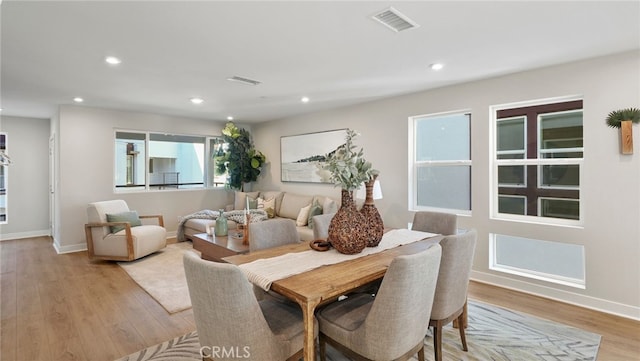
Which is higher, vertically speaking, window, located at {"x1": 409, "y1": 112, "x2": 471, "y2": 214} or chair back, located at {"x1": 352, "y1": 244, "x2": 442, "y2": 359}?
window, located at {"x1": 409, "y1": 112, "x2": 471, "y2": 214}

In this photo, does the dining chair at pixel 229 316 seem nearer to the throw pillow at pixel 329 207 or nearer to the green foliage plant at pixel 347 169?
the green foliage plant at pixel 347 169

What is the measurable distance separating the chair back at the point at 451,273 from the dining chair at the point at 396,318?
12.7 inches

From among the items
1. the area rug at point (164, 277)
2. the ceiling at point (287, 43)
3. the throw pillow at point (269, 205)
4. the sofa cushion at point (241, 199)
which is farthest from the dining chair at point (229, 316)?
the sofa cushion at point (241, 199)

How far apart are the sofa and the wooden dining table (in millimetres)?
2463

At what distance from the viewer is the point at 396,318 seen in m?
1.58

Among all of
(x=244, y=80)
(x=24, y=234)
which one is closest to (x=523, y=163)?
(x=244, y=80)

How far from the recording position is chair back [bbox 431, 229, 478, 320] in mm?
2041

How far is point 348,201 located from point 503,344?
1.68 metres

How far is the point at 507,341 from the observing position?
249 centimetres

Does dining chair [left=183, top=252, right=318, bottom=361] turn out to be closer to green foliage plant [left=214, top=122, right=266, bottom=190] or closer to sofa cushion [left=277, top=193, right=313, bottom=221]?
sofa cushion [left=277, top=193, right=313, bottom=221]

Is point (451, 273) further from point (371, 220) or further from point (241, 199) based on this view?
point (241, 199)

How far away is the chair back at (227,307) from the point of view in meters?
1.42

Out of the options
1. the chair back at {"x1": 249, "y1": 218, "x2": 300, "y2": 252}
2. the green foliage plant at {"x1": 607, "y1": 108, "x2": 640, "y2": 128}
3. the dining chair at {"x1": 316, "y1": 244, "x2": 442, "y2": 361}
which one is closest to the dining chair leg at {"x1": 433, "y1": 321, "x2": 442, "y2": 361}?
the dining chair at {"x1": 316, "y1": 244, "x2": 442, "y2": 361}

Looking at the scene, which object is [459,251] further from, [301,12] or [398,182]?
[398,182]
